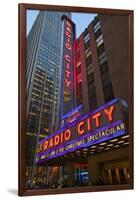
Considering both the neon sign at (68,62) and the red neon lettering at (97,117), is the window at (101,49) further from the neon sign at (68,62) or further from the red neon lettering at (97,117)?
the red neon lettering at (97,117)

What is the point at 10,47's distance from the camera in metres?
3.13

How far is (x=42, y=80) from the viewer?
3.16 meters

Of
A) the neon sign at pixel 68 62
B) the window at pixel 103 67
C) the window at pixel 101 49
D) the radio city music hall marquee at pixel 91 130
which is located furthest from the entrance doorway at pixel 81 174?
the window at pixel 101 49

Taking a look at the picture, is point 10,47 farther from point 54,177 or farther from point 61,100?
point 54,177

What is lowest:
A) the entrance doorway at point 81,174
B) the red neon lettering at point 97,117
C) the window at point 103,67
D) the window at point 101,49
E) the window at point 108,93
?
the entrance doorway at point 81,174

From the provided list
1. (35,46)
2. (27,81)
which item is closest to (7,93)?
(27,81)

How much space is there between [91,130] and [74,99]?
0.76ft

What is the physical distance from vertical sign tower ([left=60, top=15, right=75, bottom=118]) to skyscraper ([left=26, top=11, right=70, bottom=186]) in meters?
0.03

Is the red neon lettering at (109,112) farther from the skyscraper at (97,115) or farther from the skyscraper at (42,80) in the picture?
the skyscraper at (42,80)

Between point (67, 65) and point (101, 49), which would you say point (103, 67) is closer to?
point (101, 49)

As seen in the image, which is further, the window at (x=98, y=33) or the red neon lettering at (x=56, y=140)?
the window at (x=98, y=33)

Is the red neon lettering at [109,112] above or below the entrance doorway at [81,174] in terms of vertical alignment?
above

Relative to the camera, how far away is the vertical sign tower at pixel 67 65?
319 centimetres

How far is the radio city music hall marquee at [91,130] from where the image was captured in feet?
10.5
